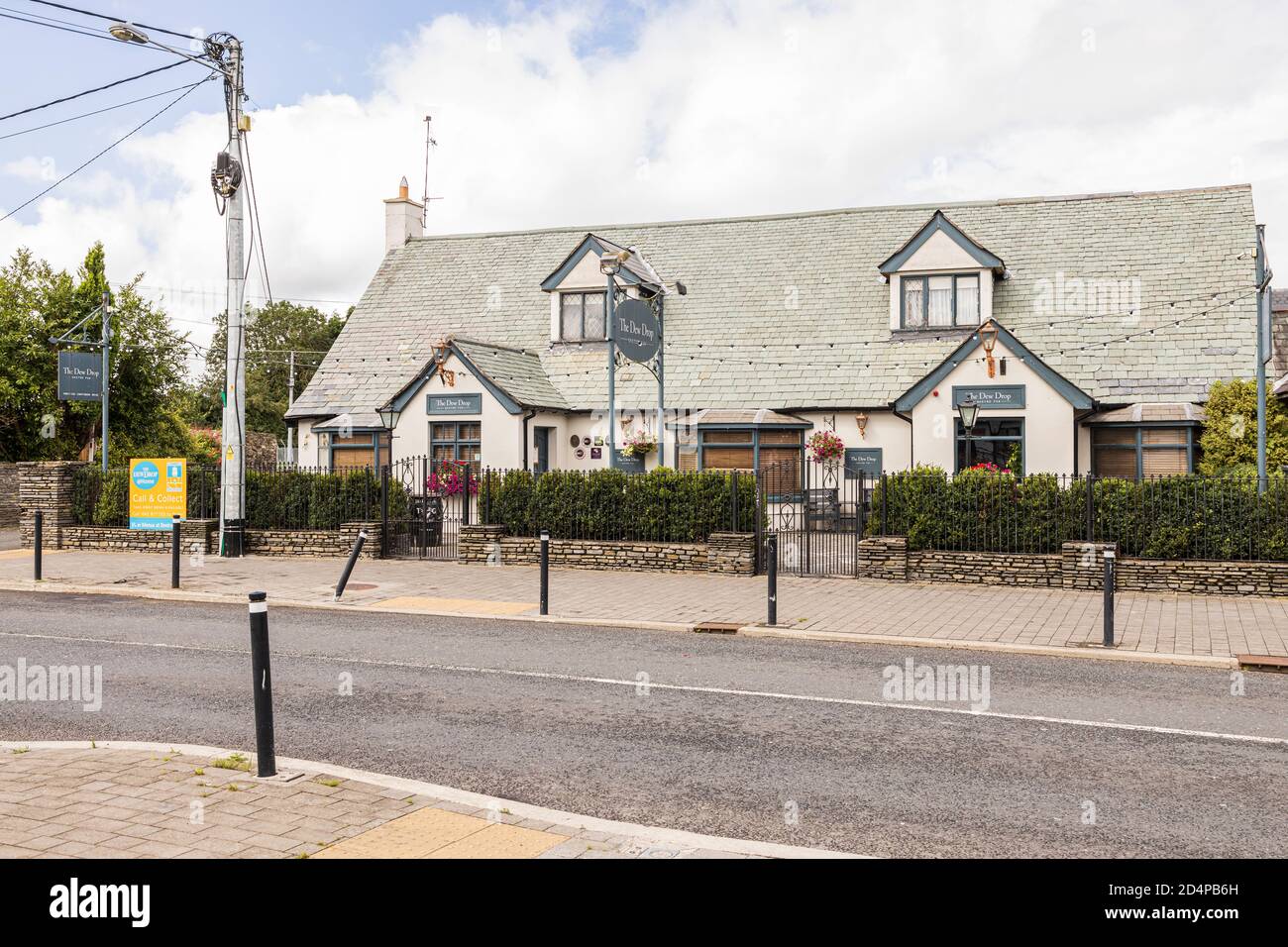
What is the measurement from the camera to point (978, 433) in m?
25.3

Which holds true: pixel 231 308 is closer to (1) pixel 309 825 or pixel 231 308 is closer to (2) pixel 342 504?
(2) pixel 342 504

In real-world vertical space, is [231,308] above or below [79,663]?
above

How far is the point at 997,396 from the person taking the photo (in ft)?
79.9

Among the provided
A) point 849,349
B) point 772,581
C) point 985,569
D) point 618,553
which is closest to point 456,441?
point 618,553

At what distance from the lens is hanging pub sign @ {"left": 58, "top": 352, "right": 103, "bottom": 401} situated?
110 feet

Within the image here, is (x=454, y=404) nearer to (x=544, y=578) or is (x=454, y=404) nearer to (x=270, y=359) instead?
(x=544, y=578)

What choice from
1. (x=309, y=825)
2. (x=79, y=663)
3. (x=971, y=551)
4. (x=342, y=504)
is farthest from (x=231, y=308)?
(x=309, y=825)

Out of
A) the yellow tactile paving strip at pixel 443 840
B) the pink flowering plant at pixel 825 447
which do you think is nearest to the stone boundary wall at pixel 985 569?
the pink flowering plant at pixel 825 447

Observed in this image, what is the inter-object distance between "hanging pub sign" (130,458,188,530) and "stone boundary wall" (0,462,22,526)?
14883mm

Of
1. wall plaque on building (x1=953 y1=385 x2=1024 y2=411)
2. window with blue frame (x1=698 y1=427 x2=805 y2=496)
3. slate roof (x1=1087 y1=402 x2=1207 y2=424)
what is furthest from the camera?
window with blue frame (x1=698 y1=427 x2=805 y2=496)

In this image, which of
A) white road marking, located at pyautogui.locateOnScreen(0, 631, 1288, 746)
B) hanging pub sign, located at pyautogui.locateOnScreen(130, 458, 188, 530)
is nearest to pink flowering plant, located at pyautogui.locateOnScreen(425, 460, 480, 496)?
hanging pub sign, located at pyautogui.locateOnScreen(130, 458, 188, 530)

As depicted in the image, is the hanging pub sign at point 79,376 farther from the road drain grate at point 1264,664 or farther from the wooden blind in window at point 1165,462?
the road drain grate at point 1264,664

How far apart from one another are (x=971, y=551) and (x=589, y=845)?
47.0 ft

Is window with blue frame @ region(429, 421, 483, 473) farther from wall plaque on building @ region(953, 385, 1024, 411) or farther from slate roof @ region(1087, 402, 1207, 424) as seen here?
slate roof @ region(1087, 402, 1207, 424)
